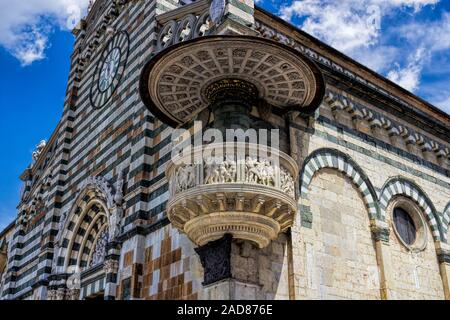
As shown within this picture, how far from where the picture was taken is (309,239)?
360 inches

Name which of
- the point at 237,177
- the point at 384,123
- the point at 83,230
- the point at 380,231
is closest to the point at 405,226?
the point at 380,231

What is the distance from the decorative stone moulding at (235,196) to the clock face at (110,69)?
21.0 ft

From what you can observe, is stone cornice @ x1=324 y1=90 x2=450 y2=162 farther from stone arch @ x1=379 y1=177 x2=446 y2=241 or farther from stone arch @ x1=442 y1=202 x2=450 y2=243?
stone arch @ x1=442 y1=202 x2=450 y2=243

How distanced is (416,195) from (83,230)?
26.5 feet

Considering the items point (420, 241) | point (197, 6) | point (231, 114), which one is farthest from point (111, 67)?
point (420, 241)

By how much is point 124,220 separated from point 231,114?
3.63m

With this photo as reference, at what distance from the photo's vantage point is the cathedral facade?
8.18m

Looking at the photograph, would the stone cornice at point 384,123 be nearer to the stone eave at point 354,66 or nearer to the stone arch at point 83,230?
the stone eave at point 354,66

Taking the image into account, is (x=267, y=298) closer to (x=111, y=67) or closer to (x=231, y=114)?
(x=231, y=114)

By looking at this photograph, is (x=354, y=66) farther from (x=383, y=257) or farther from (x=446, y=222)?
(x=383, y=257)

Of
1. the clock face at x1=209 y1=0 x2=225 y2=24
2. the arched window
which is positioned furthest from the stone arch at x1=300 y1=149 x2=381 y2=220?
the clock face at x1=209 y1=0 x2=225 y2=24

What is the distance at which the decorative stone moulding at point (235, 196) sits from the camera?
7.88 metres

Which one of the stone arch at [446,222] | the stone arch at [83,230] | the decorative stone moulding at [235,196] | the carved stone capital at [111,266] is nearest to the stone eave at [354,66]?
the stone arch at [446,222]

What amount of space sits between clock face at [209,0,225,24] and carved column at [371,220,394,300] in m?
5.06
